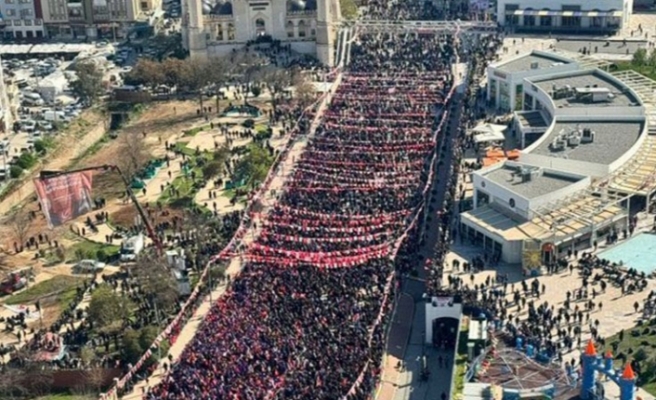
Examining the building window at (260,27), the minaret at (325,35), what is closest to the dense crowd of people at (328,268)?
the minaret at (325,35)

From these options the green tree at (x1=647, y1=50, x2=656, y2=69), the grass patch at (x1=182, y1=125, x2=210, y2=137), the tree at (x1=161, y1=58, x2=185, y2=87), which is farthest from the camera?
the tree at (x1=161, y1=58, x2=185, y2=87)

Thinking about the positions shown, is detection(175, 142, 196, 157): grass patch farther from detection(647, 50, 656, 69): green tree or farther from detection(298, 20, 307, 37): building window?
detection(647, 50, 656, 69): green tree

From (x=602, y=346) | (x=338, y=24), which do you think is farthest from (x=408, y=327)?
(x=338, y=24)

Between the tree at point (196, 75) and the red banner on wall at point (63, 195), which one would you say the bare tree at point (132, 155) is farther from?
the red banner on wall at point (63, 195)

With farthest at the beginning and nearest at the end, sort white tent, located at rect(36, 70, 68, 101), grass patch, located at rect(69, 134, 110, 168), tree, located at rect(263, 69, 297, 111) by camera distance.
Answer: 1. white tent, located at rect(36, 70, 68, 101)
2. tree, located at rect(263, 69, 297, 111)
3. grass patch, located at rect(69, 134, 110, 168)

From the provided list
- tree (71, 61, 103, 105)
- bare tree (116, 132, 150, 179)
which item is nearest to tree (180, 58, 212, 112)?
tree (71, 61, 103, 105)

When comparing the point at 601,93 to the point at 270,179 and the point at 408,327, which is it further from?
the point at 408,327

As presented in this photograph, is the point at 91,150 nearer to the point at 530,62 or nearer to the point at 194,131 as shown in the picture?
the point at 194,131

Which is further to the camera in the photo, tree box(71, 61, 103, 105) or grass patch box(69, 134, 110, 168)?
tree box(71, 61, 103, 105)
